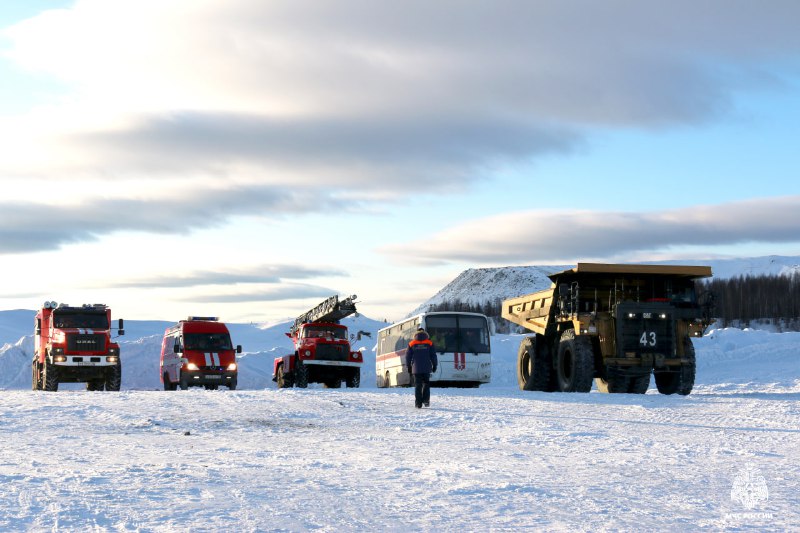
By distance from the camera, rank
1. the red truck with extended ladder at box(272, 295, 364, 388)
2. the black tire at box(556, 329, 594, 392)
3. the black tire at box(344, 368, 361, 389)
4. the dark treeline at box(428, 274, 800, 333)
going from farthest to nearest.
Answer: the dark treeline at box(428, 274, 800, 333) < the black tire at box(344, 368, 361, 389) < the red truck with extended ladder at box(272, 295, 364, 388) < the black tire at box(556, 329, 594, 392)

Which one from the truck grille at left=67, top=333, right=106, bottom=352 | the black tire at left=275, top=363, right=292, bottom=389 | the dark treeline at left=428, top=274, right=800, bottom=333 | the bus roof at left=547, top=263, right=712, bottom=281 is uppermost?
the dark treeline at left=428, top=274, right=800, bottom=333

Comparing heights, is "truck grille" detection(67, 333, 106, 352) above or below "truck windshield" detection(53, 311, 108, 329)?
below

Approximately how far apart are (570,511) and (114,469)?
478 cm

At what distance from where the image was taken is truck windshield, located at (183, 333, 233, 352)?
106 feet

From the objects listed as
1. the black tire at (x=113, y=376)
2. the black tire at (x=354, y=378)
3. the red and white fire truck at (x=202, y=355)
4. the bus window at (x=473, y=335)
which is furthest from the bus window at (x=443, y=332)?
the black tire at (x=113, y=376)

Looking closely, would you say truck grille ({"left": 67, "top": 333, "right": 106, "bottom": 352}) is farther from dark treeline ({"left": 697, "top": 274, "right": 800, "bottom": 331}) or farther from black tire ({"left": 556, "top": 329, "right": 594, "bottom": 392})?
dark treeline ({"left": 697, "top": 274, "right": 800, "bottom": 331})

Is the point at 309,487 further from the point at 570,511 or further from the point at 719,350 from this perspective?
the point at 719,350

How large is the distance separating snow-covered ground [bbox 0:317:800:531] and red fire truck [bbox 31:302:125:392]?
1170cm

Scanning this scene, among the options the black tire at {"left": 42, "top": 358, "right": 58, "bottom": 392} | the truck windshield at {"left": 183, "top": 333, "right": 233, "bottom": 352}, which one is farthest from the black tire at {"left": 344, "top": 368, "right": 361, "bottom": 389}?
the black tire at {"left": 42, "top": 358, "right": 58, "bottom": 392}

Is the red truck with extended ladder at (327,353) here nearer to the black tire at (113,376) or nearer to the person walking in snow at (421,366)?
the black tire at (113,376)

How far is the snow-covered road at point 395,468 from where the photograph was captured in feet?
23.8

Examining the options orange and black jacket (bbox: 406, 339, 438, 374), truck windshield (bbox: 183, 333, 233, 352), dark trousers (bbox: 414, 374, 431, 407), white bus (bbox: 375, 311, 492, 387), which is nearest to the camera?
dark trousers (bbox: 414, 374, 431, 407)

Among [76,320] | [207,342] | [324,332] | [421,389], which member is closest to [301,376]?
[324,332]

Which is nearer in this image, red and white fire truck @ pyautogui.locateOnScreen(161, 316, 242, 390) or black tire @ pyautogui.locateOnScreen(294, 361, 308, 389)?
red and white fire truck @ pyautogui.locateOnScreen(161, 316, 242, 390)
